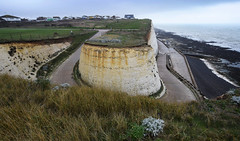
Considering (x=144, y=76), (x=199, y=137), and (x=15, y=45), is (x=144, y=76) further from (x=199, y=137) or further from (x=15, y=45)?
(x=15, y=45)

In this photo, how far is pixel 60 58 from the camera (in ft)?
63.7

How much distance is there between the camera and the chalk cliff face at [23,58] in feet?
44.4

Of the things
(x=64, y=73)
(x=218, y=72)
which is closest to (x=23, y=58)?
(x=64, y=73)

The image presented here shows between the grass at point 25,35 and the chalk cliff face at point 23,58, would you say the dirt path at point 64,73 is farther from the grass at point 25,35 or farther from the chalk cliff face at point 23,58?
the grass at point 25,35

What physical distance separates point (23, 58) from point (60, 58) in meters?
4.88

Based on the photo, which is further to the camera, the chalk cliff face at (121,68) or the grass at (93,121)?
the chalk cliff face at (121,68)

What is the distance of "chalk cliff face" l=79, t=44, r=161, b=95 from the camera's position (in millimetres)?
A: 10773

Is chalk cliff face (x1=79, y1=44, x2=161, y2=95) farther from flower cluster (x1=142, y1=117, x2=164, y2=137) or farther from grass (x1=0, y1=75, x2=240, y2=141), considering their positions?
flower cluster (x1=142, y1=117, x2=164, y2=137)

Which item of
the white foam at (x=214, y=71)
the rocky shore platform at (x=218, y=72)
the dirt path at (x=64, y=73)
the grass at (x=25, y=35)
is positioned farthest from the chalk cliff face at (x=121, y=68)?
the white foam at (x=214, y=71)

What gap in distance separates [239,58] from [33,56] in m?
47.0

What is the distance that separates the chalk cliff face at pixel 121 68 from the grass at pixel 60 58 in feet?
22.3

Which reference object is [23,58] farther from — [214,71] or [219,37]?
[219,37]

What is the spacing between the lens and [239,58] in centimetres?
3338

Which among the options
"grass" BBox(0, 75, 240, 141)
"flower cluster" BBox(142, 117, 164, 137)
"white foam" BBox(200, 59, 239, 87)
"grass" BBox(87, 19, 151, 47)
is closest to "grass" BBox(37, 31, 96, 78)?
"grass" BBox(87, 19, 151, 47)
